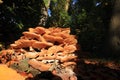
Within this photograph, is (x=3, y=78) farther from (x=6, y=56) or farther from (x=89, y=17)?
(x=89, y=17)

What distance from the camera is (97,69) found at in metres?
6.98

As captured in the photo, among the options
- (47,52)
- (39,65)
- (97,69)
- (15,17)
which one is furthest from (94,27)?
(39,65)

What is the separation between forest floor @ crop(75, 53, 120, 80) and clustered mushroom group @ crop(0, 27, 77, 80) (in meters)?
0.21

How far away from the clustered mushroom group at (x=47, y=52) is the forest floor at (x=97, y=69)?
0.69 ft

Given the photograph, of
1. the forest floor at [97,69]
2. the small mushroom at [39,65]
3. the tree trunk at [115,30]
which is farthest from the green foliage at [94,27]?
the small mushroom at [39,65]

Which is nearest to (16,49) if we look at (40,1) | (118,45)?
(118,45)

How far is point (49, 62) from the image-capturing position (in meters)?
7.34

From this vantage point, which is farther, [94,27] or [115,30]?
[94,27]

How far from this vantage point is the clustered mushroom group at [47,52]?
23.0 feet

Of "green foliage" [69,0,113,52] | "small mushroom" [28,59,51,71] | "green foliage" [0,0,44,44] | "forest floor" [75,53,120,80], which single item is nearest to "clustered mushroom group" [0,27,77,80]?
"small mushroom" [28,59,51,71]

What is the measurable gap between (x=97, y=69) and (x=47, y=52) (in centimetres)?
155

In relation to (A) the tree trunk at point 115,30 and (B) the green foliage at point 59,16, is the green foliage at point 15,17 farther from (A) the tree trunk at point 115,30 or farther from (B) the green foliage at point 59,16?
(A) the tree trunk at point 115,30

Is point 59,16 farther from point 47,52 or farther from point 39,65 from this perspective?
point 39,65

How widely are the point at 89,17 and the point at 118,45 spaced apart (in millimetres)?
4471
